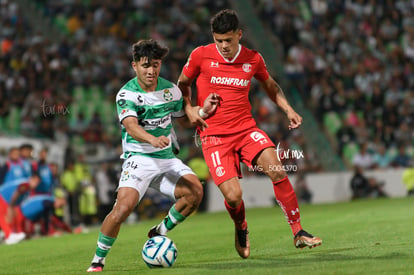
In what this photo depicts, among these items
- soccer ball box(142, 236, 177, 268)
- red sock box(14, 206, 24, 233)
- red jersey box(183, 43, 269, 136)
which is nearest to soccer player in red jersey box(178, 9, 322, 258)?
red jersey box(183, 43, 269, 136)

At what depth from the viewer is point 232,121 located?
26.7 ft

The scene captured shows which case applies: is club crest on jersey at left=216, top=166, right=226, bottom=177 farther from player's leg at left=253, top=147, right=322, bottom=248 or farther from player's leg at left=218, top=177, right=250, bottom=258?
player's leg at left=253, top=147, right=322, bottom=248

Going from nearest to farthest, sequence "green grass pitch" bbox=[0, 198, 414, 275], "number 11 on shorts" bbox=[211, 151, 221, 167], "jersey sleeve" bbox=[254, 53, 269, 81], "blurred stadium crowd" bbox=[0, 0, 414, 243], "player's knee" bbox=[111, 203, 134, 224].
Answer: "green grass pitch" bbox=[0, 198, 414, 275]
"player's knee" bbox=[111, 203, 134, 224]
"number 11 on shorts" bbox=[211, 151, 221, 167]
"jersey sleeve" bbox=[254, 53, 269, 81]
"blurred stadium crowd" bbox=[0, 0, 414, 243]

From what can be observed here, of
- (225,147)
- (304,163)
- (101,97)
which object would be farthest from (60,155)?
(225,147)

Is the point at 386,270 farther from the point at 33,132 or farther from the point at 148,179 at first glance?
the point at 33,132

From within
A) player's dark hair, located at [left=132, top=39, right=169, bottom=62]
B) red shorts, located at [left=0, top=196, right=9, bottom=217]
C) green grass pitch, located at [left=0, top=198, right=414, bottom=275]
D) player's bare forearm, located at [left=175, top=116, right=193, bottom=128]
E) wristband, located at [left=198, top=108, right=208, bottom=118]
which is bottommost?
red shorts, located at [left=0, top=196, right=9, bottom=217]

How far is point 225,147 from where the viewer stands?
26.7ft

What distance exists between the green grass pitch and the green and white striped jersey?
1.25m

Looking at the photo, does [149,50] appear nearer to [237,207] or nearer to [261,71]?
[261,71]

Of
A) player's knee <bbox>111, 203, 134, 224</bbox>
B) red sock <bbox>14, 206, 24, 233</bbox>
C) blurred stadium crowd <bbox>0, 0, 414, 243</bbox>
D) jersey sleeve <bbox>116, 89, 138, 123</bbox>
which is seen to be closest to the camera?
player's knee <bbox>111, 203, 134, 224</bbox>

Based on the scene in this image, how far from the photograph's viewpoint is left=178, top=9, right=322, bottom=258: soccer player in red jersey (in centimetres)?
790

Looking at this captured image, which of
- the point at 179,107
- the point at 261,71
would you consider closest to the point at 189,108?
the point at 179,107

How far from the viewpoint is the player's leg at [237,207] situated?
7.94 metres

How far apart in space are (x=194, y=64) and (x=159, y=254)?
2.15 metres
